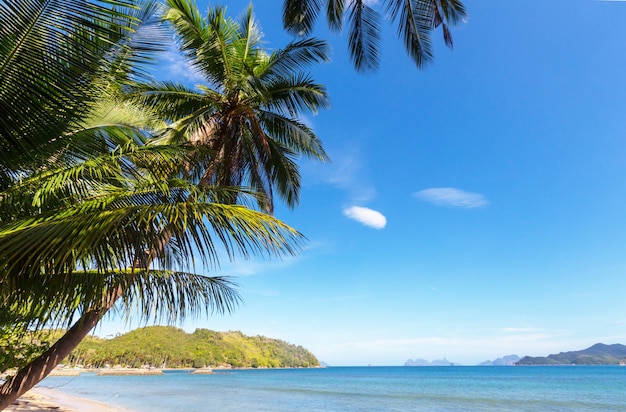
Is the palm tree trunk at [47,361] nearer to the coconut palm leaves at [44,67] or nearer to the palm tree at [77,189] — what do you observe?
the palm tree at [77,189]

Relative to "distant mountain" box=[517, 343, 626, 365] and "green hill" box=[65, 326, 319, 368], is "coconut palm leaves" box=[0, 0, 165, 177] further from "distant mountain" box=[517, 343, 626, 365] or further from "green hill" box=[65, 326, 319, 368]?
"distant mountain" box=[517, 343, 626, 365]

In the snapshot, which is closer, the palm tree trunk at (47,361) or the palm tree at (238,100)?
the palm tree trunk at (47,361)

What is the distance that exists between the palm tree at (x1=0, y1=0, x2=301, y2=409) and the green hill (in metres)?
72.6

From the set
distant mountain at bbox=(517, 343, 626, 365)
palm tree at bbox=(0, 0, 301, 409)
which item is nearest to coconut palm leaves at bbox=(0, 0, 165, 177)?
palm tree at bbox=(0, 0, 301, 409)

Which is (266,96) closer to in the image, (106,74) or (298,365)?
(106,74)

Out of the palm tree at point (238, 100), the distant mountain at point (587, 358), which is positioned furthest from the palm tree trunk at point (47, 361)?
the distant mountain at point (587, 358)

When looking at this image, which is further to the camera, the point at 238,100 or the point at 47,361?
the point at 238,100

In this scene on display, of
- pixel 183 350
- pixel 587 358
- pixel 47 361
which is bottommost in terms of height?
pixel 47 361

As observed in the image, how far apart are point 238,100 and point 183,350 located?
345 ft

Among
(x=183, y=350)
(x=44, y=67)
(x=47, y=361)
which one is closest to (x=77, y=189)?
(x=44, y=67)

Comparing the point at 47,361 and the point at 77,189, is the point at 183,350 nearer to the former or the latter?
the point at 47,361

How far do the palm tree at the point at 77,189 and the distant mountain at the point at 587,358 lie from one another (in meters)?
197

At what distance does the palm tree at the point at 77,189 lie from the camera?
2447 millimetres

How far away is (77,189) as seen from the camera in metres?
3.62
